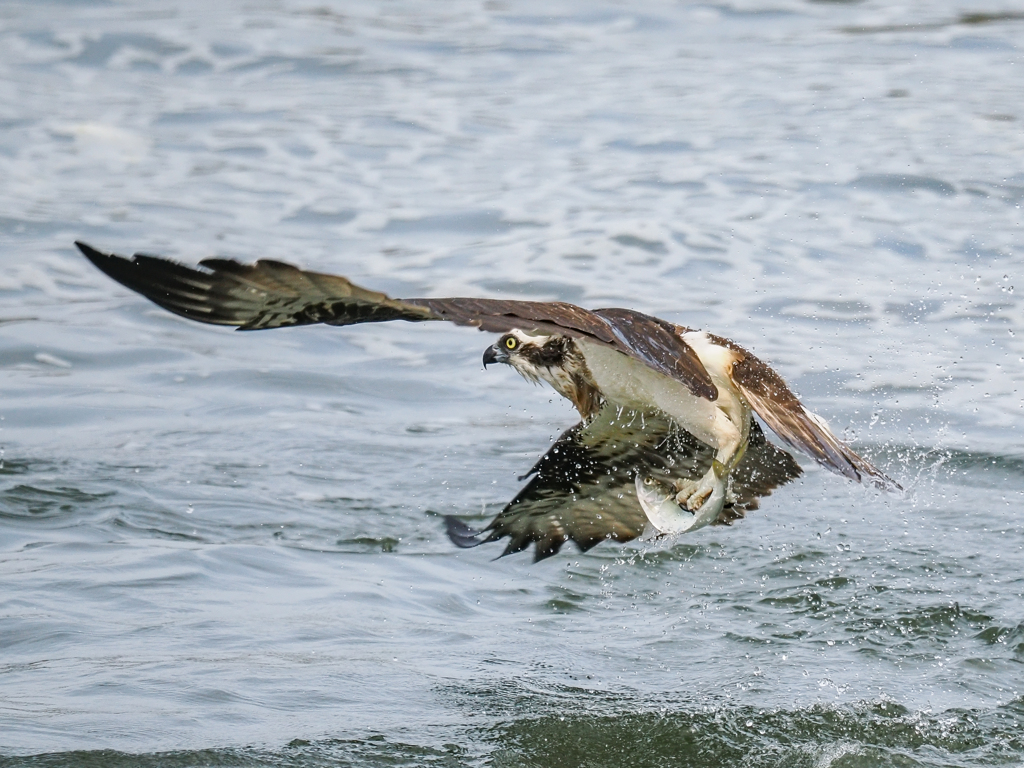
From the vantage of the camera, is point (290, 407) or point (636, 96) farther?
point (636, 96)

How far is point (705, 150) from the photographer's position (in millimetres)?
12875

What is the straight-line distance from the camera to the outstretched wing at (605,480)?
5.82m

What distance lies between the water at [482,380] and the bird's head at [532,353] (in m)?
1.03

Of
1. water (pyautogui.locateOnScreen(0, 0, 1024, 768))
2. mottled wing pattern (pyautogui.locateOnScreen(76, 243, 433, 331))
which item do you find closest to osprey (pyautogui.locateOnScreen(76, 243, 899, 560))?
mottled wing pattern (pyautogui.locateOnScreen(76, 243, 433, 331))

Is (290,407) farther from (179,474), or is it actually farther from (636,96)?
(636,96)

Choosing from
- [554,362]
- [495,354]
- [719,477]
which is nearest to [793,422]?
[719,477]

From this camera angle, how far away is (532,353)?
19.2 ft

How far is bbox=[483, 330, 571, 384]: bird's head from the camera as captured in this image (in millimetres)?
5801

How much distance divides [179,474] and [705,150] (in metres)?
6.60

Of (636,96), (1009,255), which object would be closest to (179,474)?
(1009,255)

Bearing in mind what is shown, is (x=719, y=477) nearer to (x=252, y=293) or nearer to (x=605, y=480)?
(x=605, y=480)

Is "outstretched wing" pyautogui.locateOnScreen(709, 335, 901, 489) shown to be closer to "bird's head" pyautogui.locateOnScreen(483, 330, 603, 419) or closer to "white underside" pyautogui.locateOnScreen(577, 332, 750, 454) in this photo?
"white underside" pyautogui.locateOnScreen(577, 332, 750, 454)

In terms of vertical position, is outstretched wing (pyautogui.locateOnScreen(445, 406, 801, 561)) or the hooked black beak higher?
the hooked black beak

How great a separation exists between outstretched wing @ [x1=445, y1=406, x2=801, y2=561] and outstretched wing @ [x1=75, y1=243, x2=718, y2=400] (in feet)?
3.56
